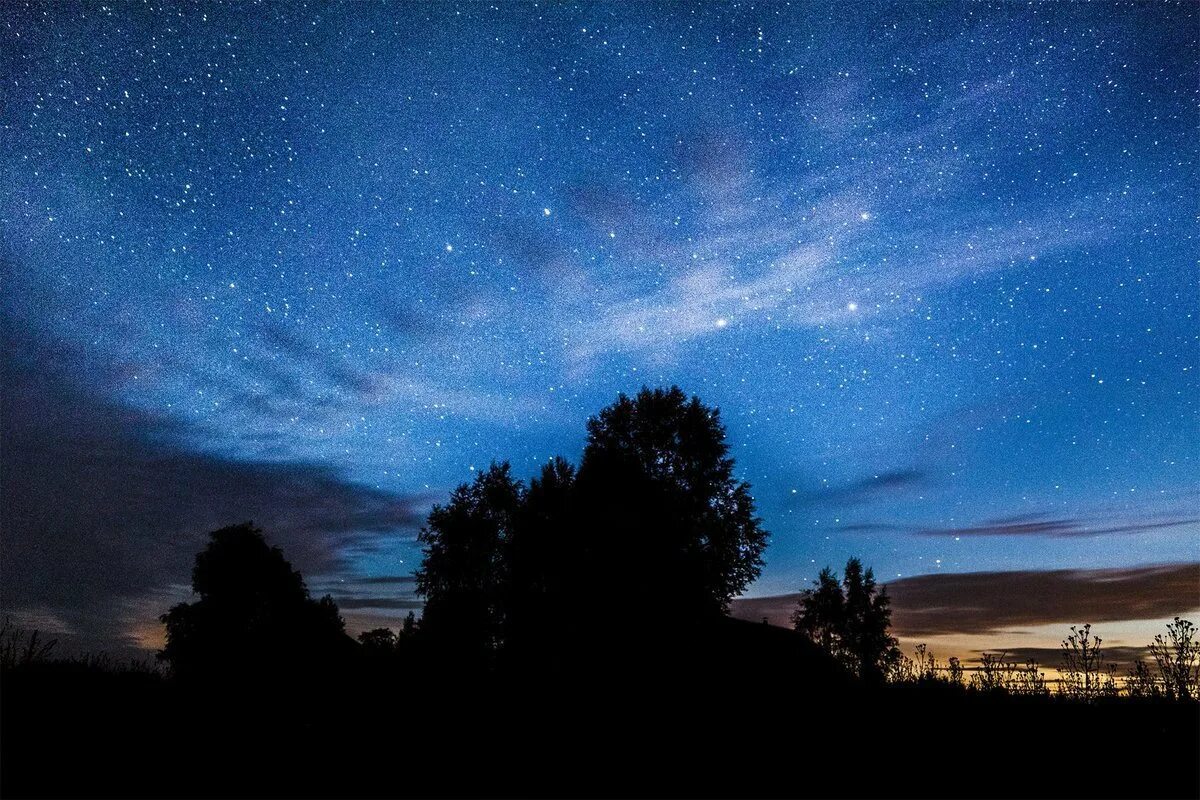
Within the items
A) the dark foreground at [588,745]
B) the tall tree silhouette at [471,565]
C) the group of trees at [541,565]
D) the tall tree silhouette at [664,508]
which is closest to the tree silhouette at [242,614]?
the group of trees at [541,565]

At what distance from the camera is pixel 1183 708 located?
29.2ft

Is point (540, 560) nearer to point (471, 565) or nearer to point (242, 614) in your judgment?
point (471, 565)

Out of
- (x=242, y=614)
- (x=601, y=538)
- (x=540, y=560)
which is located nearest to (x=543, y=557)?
(x=540, y=560)

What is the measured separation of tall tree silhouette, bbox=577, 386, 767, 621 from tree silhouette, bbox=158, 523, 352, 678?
19.0 metres

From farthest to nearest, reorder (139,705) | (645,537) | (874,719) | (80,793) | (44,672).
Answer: (645,537) < (874,719) < (44,672) < (139,705) < (80,793)

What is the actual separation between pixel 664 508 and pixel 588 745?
68.3 ft

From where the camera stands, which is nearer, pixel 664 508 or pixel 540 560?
pixel 664 508

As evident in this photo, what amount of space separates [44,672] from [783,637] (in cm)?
1636

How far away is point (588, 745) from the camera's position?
8.96 m

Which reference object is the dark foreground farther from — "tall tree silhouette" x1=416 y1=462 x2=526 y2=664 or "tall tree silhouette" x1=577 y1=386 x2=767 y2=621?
"tall tree silhouette" x1=416 y1=462 x2=526 y2=664

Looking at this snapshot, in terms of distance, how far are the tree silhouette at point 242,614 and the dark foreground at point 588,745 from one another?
29143 millimetres

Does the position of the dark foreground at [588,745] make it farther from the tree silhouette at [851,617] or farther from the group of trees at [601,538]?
the tree silhouette at [851,617]

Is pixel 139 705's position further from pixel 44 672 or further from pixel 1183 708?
pixel 1183 708

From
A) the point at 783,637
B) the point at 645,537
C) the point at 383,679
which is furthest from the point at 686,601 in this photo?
the point at 383,679
